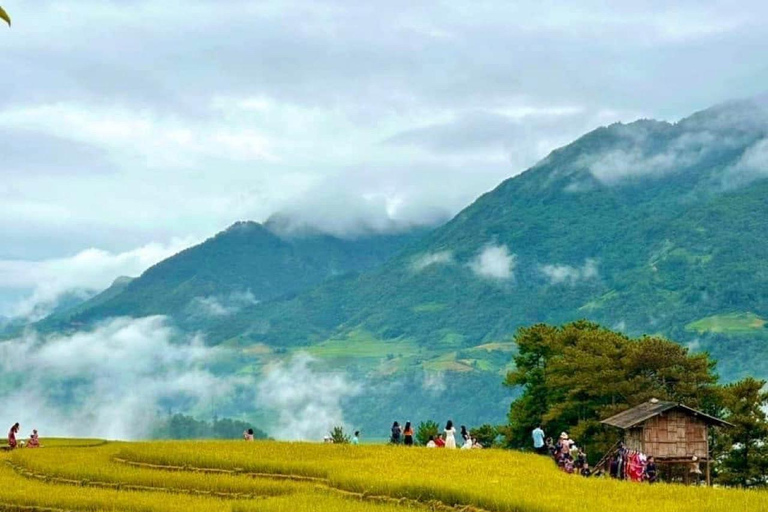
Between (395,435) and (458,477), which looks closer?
(458,477)

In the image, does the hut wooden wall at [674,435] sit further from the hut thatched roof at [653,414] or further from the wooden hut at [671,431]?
the hut thatched roof at [653,414]

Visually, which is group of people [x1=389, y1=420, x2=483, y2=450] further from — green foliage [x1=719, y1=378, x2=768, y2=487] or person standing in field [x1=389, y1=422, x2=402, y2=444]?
green foliage [x1=719, y1=378, x2=768, y2=487]

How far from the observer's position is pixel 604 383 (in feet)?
217

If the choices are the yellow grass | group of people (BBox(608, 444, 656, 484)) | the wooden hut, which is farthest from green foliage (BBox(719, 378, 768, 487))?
the yellow grass

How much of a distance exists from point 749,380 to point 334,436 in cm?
2728

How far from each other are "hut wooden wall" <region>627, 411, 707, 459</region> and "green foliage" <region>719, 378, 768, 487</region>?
408 inches

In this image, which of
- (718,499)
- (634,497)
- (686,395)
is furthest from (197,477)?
(686,395)

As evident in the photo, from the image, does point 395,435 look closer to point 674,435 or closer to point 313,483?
point 674,435

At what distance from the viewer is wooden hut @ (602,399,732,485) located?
159 ft

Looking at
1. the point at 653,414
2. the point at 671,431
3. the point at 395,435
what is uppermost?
the point at 653,414

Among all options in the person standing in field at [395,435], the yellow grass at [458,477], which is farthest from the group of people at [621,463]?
the person standing in field at [395,435]

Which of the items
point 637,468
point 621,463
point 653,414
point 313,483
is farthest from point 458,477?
point 653,414

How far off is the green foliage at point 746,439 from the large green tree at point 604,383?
378cm

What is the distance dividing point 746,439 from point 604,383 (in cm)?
989
